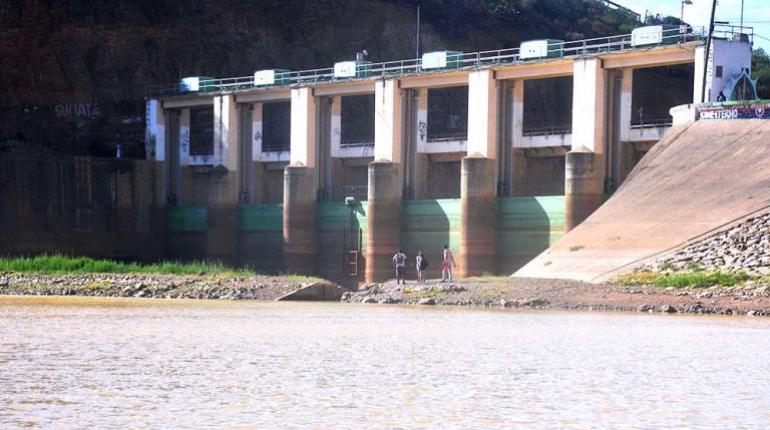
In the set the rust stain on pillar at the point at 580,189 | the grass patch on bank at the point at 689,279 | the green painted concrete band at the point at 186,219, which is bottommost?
the grass patch on bank at the point at 689,279

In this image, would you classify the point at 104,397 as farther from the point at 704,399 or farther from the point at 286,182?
the point at 286,182

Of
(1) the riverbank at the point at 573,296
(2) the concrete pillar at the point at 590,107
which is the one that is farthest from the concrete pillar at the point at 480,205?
(1) the riverbank at the point at 573,296

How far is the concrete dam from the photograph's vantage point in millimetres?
60062

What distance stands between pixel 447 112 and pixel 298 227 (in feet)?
83.3

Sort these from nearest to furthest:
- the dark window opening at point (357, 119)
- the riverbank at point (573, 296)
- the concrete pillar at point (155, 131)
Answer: the riverbank at point (573, 296), the concrete pillar at point (155, 131), the dark window opening at point (357, 119)

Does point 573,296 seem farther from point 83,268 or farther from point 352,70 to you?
point 352,70

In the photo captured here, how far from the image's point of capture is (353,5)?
98875 mm

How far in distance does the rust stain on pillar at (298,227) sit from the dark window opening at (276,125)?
1741 centimetres

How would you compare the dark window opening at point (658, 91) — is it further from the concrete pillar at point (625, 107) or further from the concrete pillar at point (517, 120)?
the concrete pillar at point (625, 107)

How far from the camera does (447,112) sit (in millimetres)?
94375

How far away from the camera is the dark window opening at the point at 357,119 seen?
90812 mm

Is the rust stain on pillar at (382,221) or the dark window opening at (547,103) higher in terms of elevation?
the dark window opening at (547,103)

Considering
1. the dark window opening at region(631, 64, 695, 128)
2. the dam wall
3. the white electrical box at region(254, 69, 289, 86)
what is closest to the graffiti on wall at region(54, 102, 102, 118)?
the dam wall

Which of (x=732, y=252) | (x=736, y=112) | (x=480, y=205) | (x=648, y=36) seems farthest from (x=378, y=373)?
(x=480, y=205)
